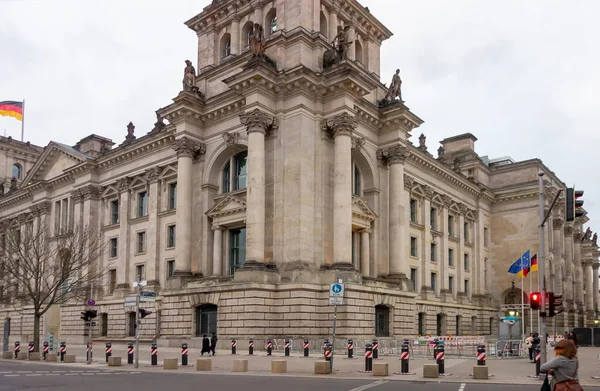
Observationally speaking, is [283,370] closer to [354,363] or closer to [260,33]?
[354,363]

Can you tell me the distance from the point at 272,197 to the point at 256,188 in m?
1.66

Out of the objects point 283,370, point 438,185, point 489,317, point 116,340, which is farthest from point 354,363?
point 489,317

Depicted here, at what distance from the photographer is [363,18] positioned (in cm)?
4991

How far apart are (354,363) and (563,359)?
20.5m

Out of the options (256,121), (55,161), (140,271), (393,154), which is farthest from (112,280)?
(393,154)

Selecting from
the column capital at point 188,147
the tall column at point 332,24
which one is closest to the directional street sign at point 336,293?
the column capital at point 188,147

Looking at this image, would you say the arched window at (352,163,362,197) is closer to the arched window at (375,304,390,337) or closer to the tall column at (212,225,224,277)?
the arched window at (375,304,390,337)

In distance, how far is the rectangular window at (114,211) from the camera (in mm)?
58272

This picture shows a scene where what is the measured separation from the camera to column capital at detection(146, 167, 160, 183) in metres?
52.9

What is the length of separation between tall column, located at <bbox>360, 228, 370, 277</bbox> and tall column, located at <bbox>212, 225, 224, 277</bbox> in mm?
9728

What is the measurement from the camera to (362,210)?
44.8m

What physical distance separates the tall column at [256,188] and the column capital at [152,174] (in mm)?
14256

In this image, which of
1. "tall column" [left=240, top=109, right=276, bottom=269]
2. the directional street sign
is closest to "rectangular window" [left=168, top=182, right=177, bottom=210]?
"tall column" [left=240, top=109, right=276, bottom=269]

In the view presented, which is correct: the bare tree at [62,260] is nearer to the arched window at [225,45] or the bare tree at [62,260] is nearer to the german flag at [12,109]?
the arched window at [225,45]
